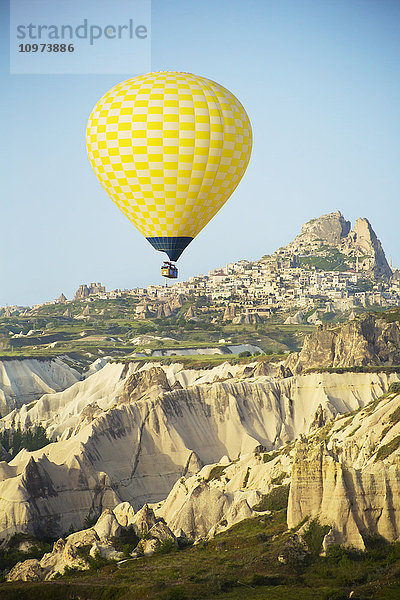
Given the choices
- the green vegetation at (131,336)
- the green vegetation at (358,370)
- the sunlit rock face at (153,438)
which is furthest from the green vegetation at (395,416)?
the green vegetation at (131,336)

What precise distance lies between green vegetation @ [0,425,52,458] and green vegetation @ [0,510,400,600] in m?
38.4

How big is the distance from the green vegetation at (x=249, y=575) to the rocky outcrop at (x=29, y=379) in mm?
69084

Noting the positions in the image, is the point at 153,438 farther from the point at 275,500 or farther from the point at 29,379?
the point at 29,379

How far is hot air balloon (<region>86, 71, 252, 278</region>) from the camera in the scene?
3619 centimetres

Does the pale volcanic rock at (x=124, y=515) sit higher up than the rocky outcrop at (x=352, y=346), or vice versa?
the rocky outcrop at (x=352, y=346)

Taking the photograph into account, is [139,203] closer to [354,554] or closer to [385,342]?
[354,554]

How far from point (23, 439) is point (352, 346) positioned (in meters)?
29.0

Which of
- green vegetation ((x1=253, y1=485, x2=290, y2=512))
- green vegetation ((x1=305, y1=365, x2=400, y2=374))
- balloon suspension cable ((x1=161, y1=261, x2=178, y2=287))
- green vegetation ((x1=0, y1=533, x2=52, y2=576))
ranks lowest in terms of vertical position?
green vegetation ((x1=0, y1=533, x2=52, y2=576))

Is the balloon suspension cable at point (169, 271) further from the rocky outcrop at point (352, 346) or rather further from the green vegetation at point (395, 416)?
the rocky outcrop at point (352, 346)

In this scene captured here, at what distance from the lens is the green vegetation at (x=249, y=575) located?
31.3 metres

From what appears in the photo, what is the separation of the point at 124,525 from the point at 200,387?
2370 cm

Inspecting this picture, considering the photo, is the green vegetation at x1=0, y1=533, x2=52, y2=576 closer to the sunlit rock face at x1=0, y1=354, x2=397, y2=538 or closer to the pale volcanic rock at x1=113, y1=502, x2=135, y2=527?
the sunlit rock face at x1=0, y1=354, x2=397, y2=538

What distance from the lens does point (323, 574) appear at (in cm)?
3266

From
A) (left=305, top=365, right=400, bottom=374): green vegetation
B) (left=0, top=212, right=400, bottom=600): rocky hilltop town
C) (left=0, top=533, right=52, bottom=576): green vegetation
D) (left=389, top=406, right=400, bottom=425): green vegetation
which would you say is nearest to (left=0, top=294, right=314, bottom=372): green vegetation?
(left=0, top=212, right=400, bottom=600): rocky hilltop town
